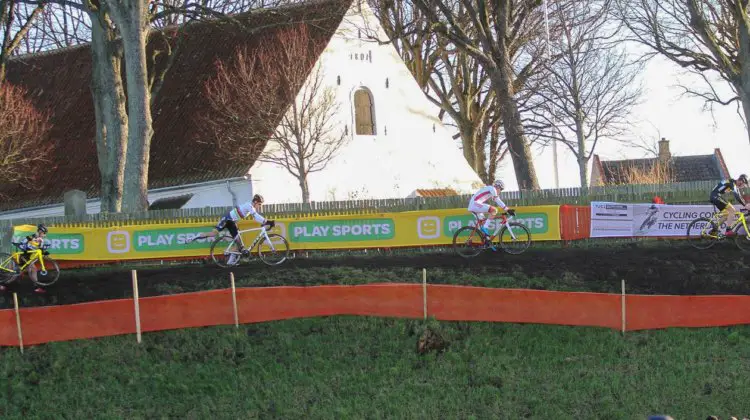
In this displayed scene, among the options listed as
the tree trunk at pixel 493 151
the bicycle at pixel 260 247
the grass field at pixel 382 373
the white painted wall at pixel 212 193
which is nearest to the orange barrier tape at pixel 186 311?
the grass field at pixel 382 373

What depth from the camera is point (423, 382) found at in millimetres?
12867

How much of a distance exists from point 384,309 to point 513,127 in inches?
482

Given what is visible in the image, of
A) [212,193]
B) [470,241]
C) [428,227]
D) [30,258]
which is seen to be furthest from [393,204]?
[30,258]

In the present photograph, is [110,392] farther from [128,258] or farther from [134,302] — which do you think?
[128,258]

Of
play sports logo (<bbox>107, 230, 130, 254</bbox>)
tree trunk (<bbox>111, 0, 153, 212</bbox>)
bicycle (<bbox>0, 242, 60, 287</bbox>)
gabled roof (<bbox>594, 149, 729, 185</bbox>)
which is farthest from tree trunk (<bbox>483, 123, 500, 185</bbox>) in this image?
bicycle (<bbox>0, 242, 60, 287</bbox>)

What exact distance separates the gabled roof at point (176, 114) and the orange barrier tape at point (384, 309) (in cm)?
1545

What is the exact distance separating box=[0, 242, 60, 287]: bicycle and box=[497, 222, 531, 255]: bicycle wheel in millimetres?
10317

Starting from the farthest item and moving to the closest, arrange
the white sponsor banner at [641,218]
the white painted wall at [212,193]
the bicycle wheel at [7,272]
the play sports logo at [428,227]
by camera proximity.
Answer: the white painted wall at [212,193], the white sponsor banner at [641,218], the play sports logo at [428,227], the bicycle wheel at [7,272]

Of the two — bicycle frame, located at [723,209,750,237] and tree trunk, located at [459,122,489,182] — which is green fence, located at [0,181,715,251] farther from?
tree trunk, located at [459,122,489,182]

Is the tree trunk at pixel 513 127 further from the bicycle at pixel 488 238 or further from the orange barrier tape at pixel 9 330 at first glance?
the orange barrier tape at pixel 9 330

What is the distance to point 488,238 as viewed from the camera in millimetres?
20219

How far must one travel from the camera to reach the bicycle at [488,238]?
66.5 ft

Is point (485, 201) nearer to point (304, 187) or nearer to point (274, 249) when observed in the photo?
point (274, 249)

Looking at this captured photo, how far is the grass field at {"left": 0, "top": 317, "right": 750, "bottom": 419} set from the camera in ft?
39.7
